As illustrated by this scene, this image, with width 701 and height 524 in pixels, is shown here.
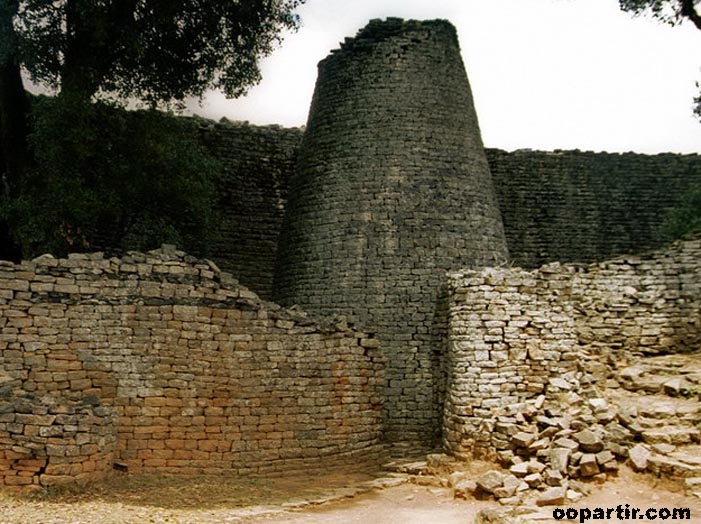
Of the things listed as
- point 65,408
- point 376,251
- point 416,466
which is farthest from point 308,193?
point 65,408

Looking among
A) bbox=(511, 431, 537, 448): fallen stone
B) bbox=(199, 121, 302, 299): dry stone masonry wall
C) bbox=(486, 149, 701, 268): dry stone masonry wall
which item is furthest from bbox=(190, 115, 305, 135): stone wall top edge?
bbox=(511, 431, 537, 448): fallen stone

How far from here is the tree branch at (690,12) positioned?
47.1 ft

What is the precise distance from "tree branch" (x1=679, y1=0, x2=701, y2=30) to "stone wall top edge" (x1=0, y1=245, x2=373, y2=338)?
9.79 meters

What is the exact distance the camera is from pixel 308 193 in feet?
45.5

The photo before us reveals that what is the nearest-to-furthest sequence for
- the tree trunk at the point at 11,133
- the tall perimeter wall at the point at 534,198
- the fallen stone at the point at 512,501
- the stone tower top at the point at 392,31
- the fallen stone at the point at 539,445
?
the fallen stone at the point at 512,501 → the fallen stone at the point at 539,445 → the tree trunk at the point at 11,133 → the stone tower top at the point at 392,31 → the tall perimeter wall at the point at 534,198

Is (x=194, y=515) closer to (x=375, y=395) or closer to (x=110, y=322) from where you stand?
(x=110, y=322)

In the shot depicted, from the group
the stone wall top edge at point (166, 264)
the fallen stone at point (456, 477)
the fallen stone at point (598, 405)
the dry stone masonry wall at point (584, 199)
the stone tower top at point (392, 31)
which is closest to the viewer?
the stone wall top edge at point (166, 264)

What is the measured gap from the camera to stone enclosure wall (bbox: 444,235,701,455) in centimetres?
1076

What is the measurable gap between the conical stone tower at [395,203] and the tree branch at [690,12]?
486 cm

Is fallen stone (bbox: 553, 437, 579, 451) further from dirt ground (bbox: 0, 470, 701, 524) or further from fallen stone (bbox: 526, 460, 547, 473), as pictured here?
dirt ground (bbox: 0, 470, 701, 524)

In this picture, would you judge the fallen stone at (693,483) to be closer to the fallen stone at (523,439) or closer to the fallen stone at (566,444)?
A: the fallen stone at (566,444)

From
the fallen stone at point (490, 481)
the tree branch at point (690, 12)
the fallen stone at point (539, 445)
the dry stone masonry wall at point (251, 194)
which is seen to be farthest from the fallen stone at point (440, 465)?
the tree branch at point (690, 12)

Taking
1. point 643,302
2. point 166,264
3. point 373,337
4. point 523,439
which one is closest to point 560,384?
point 523,439

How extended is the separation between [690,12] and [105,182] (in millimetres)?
12433
